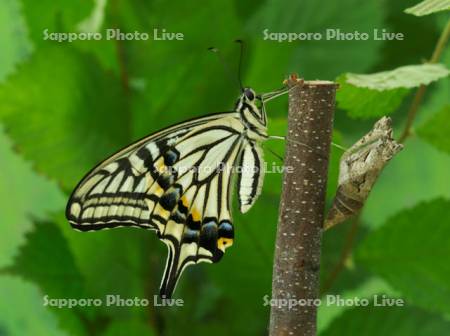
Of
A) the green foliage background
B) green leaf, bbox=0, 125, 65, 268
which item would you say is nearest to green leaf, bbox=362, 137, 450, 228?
A: the green foliage background

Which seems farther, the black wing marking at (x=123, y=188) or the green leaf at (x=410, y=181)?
the green leaf at (x=410, y=181)

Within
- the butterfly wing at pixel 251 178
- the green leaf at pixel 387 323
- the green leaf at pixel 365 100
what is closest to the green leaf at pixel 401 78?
the green leaf at pixel 365 100

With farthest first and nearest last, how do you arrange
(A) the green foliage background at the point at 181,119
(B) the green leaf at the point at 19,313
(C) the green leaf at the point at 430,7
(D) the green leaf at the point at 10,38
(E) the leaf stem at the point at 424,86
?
(B) the green leaf at the point at 19,313
(D) the green leaf at the point at 10,38
(A) the green foliage background at the point at 181,119
(E) the leaf stem at the point at 424,86
(C) the green leaf at the point at 430,7

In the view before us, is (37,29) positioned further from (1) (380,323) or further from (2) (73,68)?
(1) (380,323)

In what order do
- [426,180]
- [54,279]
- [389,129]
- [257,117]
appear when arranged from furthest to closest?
[426,180] → [54,279] → [257,117] → [389,129]

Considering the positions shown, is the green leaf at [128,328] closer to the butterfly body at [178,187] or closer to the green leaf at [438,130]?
the butterfly body at [178,187]

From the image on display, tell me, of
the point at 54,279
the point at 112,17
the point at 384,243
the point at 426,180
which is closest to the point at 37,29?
the point at 112,17

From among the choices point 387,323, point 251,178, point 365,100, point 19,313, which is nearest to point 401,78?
point 365,100
